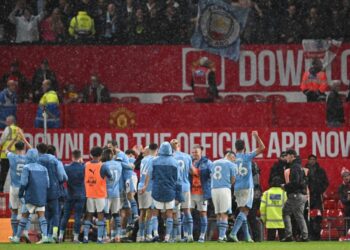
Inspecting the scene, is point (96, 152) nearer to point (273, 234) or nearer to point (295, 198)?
point (295, 198)

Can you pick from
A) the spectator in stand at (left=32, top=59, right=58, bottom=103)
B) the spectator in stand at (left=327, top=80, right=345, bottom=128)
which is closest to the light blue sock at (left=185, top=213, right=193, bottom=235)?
the spectator in stand at (left=327, top=80, right=345, bottom=128)

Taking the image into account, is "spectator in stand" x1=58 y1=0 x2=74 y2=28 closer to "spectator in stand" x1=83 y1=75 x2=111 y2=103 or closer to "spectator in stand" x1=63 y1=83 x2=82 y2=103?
"spectator in stand" x1=63 y1=83 x2=82 y2=103

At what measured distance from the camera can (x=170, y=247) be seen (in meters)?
32.2

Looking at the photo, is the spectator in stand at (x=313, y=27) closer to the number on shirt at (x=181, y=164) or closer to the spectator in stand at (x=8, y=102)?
the spectator in stand at (x=8, y=102)

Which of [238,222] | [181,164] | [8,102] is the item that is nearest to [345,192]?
[238,222]

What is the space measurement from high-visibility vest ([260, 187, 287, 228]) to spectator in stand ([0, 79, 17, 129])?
8589mm

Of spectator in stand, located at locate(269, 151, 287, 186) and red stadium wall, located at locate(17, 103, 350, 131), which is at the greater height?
red stadium wall, located at locate(17, 103, 350, 131)

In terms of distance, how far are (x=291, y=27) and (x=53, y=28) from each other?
676cm

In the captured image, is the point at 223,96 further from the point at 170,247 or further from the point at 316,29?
the point at 170,247

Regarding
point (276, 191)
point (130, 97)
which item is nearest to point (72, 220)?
point (276, 191)

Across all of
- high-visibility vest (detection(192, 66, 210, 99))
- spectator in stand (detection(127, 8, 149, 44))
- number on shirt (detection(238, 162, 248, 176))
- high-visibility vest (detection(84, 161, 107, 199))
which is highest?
spectator in stand (detection(127, 8, 149, 44))

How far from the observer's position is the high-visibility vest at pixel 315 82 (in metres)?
43.8

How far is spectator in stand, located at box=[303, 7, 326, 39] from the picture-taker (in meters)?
44.8

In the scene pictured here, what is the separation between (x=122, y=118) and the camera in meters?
42.5
